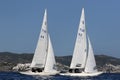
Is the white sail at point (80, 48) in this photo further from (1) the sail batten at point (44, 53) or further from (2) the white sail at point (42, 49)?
(2) the white sail at point (42, 49)

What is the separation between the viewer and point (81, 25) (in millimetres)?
134250

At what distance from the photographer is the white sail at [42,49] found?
13912 centimetres

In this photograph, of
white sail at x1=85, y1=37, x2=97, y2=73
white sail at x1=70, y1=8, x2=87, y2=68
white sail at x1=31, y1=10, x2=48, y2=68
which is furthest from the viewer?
white sail at x1=31, y1=10, x2=48, y2=68

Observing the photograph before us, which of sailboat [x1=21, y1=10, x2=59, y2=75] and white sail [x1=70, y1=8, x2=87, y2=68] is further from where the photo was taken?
sailboat [x1=21, y1=10, x2=59, y2=75]

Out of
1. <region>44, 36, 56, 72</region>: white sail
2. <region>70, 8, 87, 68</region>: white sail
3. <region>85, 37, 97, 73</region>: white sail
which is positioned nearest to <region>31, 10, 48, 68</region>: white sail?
<region>44, 36, 56, 72</region>: white sail

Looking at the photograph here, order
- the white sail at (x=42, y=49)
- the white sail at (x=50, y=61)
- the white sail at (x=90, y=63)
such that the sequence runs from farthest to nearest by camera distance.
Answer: the white sail at (x=42, y=49) < the white sail at (x=50, y=61) < the white sail at (x=90, y=63)

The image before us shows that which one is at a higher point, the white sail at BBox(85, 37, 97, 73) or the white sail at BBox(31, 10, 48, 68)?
the white sail at BBox(31, 10, 48, 68)

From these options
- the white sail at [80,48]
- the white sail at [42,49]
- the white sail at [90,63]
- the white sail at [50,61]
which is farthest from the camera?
the white sail at [42,49]

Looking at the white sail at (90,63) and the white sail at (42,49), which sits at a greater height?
the white sail at (42,49)

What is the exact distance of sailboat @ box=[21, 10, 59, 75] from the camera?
13851cm

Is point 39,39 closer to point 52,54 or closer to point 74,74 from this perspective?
point 52,54

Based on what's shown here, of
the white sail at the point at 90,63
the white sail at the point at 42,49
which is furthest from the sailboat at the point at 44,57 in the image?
the white sail at the point at 90,63

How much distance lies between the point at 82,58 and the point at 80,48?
286 cm

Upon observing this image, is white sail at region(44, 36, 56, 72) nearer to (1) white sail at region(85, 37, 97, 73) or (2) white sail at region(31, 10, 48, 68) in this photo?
(2) white sail at region(31, 10, 48, 68)
